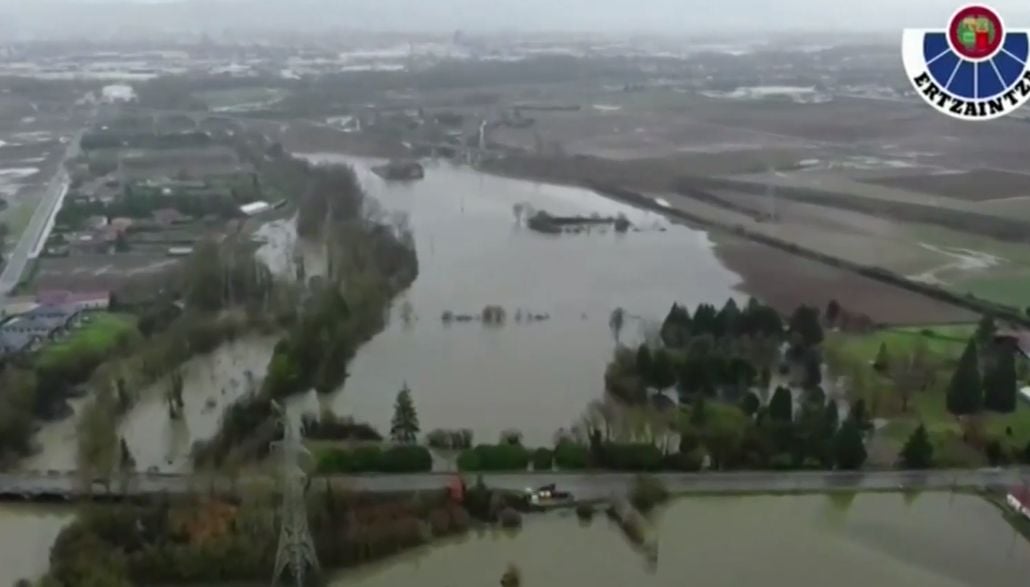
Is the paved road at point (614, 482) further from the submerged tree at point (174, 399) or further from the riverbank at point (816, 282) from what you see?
the riverbank at point (816, 282)

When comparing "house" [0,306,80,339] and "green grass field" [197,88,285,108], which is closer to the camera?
"house" [0,306,80,339]

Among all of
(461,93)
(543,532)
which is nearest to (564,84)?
(461,93)

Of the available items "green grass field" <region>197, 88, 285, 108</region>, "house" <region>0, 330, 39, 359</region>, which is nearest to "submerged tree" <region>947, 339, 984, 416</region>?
"house" <region>0, 330, 39, 359</region>

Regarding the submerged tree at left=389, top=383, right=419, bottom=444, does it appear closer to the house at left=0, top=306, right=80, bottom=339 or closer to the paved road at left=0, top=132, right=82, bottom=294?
the house at left=0, top=306, right=80, bottom=339

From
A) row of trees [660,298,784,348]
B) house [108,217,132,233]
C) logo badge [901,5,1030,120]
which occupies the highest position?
logo badge [901,5,1030,120]

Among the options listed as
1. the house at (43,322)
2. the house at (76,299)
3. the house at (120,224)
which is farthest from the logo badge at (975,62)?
the house at (120,224)

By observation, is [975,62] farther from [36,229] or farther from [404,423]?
[36,229]

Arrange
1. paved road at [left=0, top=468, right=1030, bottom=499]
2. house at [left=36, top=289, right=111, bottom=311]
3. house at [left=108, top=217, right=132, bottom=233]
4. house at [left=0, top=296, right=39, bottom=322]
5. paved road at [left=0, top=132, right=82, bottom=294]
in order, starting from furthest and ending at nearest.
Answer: house at [left=108, top=217, right=132, bottom=233] < paved road at [left=0, top=132, right=82, bottom=294] < house at [left=36, top=289, right=111, bottom=311] < house at [left=0, top=296, right=39, bottom=322] < paved road at [left=0, top=468, right=1030, bottom=499]
